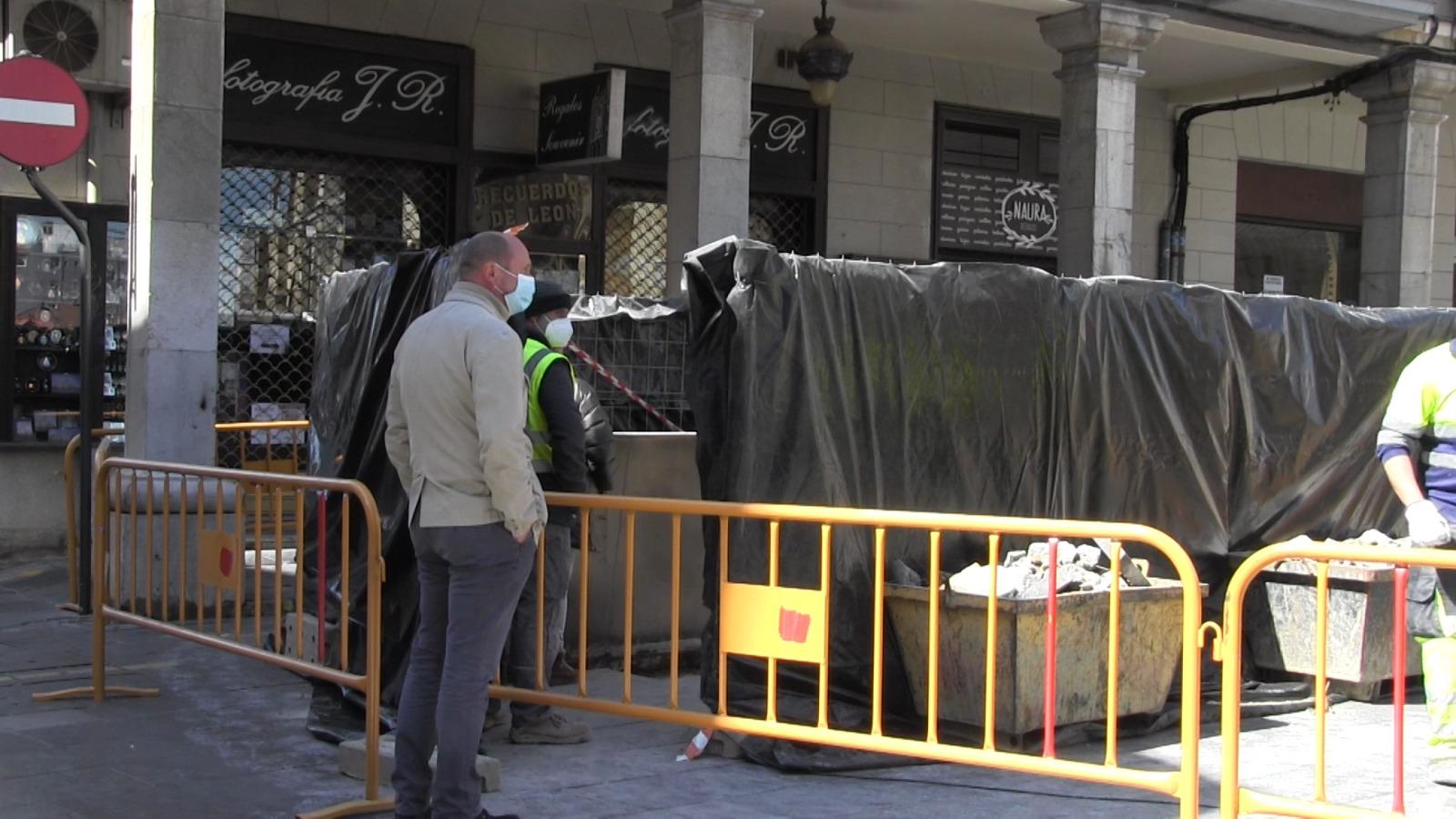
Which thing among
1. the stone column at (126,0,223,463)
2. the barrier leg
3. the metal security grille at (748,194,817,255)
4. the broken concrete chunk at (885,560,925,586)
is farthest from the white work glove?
the metal security grille at (748,194,817,255)

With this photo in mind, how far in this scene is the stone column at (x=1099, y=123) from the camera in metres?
13.3

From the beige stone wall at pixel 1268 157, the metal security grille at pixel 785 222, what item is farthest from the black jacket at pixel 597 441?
the beige stone wall at pixel 1268 157

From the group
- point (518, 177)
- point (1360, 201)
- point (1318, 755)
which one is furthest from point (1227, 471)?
point (1360, 201)

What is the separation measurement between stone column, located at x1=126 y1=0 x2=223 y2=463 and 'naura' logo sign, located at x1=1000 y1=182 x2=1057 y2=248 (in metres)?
9.10

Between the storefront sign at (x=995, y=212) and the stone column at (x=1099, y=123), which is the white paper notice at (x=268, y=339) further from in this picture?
the storefront sign at (x=995, y=212)

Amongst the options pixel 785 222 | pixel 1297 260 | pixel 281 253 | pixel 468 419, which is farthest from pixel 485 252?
pixel 1297 260

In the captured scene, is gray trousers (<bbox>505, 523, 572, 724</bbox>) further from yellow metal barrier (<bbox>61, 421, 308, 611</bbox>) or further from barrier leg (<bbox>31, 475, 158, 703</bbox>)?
yellow metal barrier (<bbox>61, 421, 308, 611</bbox>)

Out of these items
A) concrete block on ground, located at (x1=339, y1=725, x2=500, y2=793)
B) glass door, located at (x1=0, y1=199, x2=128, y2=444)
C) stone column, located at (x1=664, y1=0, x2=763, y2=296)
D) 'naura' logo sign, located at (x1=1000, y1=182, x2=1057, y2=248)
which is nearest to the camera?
concrete block on ground, located at (x1=339, y1=725, x2=500, y2=793)

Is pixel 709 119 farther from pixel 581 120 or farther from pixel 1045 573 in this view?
pixel 1045 573

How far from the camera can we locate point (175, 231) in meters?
9.36

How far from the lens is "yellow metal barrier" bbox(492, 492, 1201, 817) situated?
182 inches

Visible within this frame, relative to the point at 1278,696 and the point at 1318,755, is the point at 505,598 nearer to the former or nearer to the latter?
the point at 1318,755

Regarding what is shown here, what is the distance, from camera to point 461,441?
4.95m

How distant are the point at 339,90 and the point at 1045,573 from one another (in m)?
7.95
